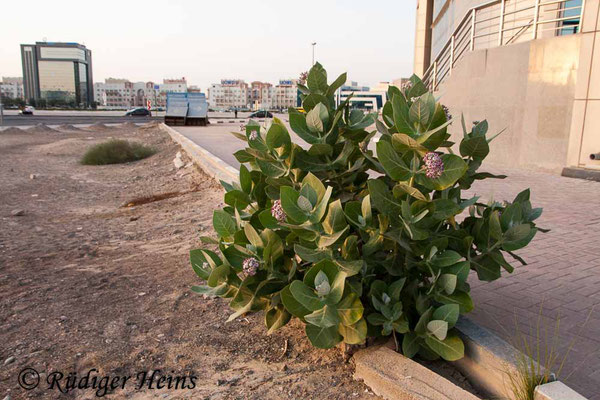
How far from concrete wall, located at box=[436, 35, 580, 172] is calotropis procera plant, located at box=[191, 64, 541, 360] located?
8.95 metres

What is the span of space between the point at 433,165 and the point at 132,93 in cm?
20610

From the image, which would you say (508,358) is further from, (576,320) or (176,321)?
(176,321)

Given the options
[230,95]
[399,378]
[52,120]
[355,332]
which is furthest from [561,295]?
[230,95]

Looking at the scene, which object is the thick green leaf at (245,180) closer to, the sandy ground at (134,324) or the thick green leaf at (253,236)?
the thick green leaf at (253,236)

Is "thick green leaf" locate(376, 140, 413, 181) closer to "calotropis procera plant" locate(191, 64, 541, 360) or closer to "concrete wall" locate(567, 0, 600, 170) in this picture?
"calotropis procera plant" locate(191, 64, 541, 360)

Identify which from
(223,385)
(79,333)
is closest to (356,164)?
(223,385)

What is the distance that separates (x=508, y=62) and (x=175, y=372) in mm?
11400

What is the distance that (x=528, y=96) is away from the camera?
11.6m

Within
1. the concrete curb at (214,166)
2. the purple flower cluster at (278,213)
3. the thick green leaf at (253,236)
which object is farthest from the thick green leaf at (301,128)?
the concrete curb at (214,166)

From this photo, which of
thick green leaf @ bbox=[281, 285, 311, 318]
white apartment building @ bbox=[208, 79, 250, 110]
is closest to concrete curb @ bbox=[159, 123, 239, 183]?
thick green leaf @ bbox=[281, 285, 311, 318]

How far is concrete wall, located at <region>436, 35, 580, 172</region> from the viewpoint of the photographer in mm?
10844

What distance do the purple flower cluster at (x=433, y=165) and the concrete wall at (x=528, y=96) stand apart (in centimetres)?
939

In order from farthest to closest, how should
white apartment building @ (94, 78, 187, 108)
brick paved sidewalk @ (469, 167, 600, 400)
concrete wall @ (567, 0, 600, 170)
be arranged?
white apartment building @ (94, 78, 187, 108) → concrete wall @ (567, 0, 600, 170) → brick paved sidewalk @ (469, 167, 600, 400)

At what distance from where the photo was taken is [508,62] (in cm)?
1208
